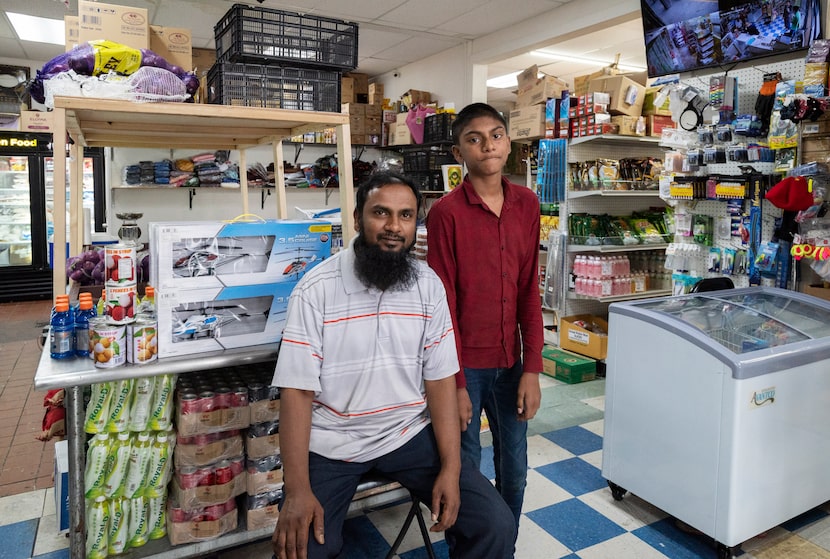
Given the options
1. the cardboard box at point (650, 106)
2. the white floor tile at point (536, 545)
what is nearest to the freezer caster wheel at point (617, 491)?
the white floor tile at point (536, 545)

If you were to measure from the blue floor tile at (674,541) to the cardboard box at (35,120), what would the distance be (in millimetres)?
8125

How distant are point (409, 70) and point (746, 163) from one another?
18.5 ft

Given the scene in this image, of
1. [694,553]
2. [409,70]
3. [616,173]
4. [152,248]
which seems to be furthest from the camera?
[409,70]

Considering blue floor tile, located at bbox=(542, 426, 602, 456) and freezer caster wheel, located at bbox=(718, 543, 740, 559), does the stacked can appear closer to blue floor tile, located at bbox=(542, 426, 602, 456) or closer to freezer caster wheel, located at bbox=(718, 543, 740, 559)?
freezer caster wheel, located at bbox=(718, 543, 740, 559)

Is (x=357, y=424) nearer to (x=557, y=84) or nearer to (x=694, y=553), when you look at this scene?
(x=694, y=553)

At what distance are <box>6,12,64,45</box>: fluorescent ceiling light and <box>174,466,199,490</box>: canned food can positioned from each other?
591cm

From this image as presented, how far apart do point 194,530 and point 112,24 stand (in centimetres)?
206

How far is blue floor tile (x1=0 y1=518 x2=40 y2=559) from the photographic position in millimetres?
2432

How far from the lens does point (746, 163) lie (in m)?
3.26

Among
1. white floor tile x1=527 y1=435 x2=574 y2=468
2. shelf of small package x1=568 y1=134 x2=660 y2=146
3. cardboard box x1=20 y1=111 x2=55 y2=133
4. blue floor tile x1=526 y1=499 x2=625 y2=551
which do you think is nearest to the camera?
blue floor tile x1=526 y1=499 x2=625 y2=551

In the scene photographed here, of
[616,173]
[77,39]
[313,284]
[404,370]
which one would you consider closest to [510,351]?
[404,370]

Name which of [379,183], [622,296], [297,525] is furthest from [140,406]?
[622,296]

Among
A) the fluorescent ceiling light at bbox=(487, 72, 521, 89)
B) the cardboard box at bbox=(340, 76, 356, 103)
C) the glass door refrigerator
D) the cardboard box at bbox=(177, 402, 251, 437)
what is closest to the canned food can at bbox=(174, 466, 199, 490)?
the cardboard box at bbox=(177, 402, 251, 437)

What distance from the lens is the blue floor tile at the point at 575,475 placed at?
305 centimetres
